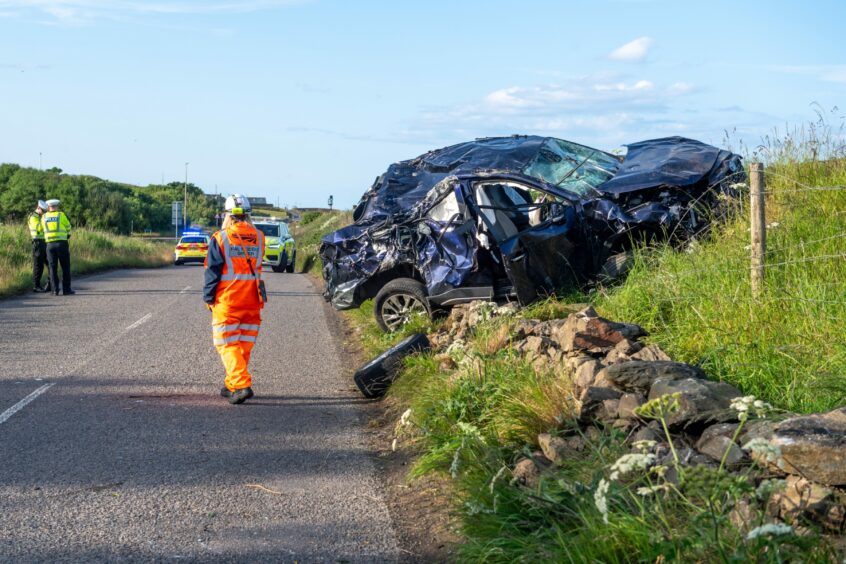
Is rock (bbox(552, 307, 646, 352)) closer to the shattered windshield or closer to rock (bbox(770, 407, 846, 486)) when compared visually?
rock (bbox(770, 407, 846, 486))

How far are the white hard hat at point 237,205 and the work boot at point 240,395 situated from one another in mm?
1758

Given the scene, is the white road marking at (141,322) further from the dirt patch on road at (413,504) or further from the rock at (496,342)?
the rock at (496,342)

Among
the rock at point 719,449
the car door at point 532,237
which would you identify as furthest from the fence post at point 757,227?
the car door at point 532,237

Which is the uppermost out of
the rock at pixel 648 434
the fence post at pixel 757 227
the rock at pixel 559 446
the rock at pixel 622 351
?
the fence post at pixel 757 227

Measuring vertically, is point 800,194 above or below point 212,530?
above

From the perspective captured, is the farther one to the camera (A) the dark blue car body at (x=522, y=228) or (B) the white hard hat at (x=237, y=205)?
(A) the dark blue car body at (x=522, y=228)

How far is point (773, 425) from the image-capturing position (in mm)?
4660

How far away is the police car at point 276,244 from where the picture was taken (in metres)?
32.0

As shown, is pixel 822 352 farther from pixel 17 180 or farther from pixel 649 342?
pixel 17 180

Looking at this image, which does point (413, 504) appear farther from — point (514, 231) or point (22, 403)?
point (514, 231)

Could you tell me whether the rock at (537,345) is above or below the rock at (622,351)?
below

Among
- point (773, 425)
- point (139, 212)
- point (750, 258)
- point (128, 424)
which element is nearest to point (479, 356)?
point (750, 258)

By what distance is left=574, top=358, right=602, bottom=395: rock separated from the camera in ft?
20.3

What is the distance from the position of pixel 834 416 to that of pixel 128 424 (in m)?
5.30
